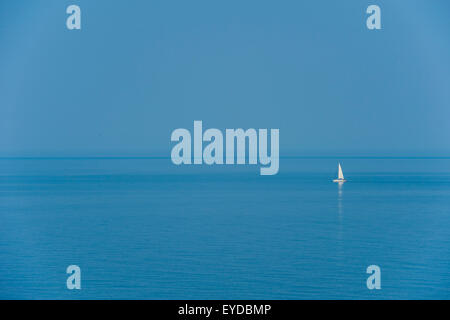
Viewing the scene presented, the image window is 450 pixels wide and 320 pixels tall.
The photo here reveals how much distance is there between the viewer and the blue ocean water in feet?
43.1

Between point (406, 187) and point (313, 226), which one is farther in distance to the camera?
point (406, 187)

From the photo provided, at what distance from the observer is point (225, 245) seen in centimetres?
1817

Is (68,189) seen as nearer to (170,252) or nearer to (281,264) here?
(170,252)

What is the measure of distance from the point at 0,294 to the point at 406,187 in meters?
31.6

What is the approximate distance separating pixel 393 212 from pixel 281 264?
39.9 feet

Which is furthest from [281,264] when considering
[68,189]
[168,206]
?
[68,189]

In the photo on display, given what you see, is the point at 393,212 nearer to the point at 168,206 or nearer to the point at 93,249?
the point at 168,206

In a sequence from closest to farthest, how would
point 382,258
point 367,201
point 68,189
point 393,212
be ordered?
point 382,258
point 393,212
point 367,201
point 68,189

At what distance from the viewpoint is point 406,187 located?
4019 cm

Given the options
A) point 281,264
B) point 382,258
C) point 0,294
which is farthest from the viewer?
point 382,258

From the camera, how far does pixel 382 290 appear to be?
13.1 metres

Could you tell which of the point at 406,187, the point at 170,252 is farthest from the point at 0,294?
the point at 406,187

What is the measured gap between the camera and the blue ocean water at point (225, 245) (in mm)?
13141

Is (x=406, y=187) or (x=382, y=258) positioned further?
(x=406, y=187)
